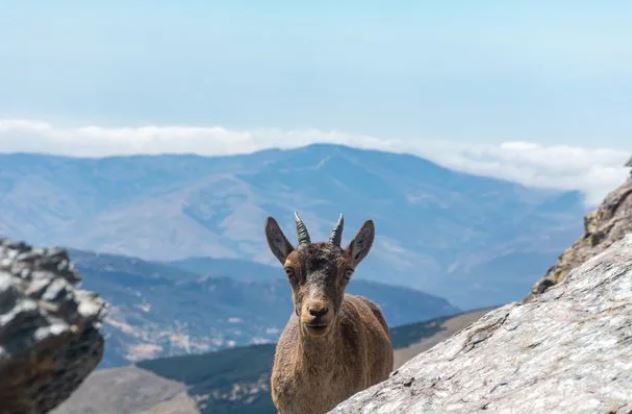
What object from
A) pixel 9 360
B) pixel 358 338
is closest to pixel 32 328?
pixel 9 360

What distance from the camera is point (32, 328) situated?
925cm

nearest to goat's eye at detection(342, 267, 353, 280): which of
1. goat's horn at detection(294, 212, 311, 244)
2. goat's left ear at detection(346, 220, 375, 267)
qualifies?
goat's left ear at detection(346, 220, 375, 267)

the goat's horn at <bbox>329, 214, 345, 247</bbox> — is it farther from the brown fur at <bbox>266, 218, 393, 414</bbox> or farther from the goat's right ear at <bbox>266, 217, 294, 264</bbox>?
the goat's right ear at <bbox>266, 217, 294, 264</bbox>

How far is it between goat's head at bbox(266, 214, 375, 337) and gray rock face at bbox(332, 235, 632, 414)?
5638mm

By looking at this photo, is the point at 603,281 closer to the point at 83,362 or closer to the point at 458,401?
the point at 458,401

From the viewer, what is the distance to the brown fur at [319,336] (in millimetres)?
18891

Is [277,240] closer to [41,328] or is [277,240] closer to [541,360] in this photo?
[541,360]

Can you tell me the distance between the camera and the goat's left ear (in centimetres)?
2098

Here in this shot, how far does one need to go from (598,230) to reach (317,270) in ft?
74.2

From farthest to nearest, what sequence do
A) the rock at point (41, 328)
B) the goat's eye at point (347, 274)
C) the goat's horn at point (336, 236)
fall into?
the goat's horn at point (336, 236), the goat's eye at point (347, 274), the rock at point (41, 328)

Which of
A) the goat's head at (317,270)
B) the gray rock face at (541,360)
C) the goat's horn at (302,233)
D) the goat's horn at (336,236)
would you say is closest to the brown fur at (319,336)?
the goat's head at (317,270)

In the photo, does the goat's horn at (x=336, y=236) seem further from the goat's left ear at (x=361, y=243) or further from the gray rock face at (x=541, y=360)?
the gray rock face at (x=541, y=360)

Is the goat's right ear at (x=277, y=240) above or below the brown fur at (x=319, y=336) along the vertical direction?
above

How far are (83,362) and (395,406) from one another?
170 inches
